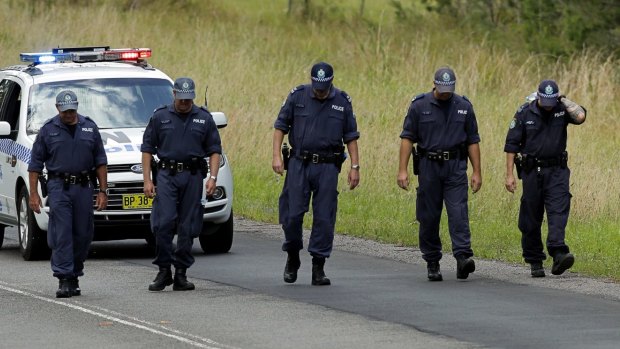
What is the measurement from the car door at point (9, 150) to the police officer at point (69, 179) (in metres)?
2.99

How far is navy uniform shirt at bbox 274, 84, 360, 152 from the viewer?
13.4m

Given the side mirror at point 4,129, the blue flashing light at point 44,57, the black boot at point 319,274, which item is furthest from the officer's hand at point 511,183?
the blue flashing light at point 44,57

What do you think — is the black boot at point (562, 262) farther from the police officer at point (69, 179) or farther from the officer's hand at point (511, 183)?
the police officer at point (69, 179)

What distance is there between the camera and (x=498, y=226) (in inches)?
714

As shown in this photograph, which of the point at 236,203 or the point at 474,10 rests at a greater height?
the point at 474,10

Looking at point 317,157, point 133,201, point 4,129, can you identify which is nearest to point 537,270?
point 317,157

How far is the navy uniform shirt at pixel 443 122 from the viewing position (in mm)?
13766

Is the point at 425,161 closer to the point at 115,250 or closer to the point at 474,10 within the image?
the point at 115,250

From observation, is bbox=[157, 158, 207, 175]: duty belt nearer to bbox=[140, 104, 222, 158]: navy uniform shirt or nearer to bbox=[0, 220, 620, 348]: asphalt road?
bbox=[140, 104, 222, 158]: navy uniform shirt

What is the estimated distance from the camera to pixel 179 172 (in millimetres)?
13055

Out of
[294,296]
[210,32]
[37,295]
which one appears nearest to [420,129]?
[294,296]

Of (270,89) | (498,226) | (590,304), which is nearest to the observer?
(590,304)

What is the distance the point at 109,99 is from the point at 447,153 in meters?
4.45

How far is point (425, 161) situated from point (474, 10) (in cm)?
2314
